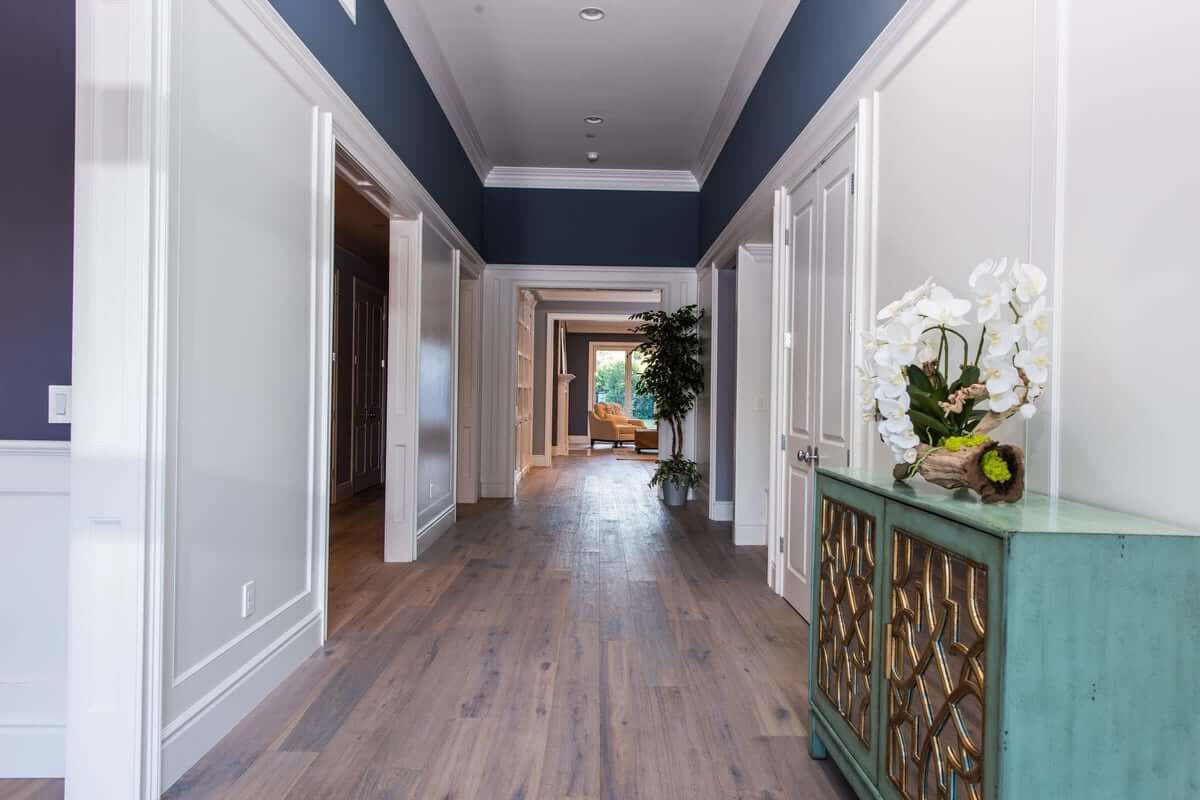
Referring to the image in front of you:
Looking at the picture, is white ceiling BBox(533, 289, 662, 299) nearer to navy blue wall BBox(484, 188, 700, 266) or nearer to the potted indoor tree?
navy blue wall BBox(484, 188, 700, 266)

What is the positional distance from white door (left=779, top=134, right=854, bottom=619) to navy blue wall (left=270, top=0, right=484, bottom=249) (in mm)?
2174

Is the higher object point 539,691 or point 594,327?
point 594,327

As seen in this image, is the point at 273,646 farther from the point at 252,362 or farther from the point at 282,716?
the point at 252,362

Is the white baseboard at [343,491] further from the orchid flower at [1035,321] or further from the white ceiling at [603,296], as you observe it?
the orchid flower at [1035,321]

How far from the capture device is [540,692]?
2633mm

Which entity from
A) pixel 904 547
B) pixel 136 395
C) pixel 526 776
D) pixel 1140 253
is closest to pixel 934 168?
pixel 1140 253

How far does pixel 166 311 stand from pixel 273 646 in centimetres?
135

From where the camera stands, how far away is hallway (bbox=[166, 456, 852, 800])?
6.70 ft

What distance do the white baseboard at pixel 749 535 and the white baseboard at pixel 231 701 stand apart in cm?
315

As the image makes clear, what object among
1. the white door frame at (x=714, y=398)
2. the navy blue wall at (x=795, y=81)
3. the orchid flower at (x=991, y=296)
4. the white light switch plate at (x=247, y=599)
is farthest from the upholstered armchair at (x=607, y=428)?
the orchid flower at (x=991, y=296)

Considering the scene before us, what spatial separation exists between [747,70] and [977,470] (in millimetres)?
3809

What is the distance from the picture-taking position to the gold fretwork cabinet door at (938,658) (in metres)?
1.21

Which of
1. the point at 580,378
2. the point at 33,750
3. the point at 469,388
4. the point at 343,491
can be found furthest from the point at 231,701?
the point at 580,378

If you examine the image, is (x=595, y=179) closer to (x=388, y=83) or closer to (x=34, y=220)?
(x=388, y=83)
